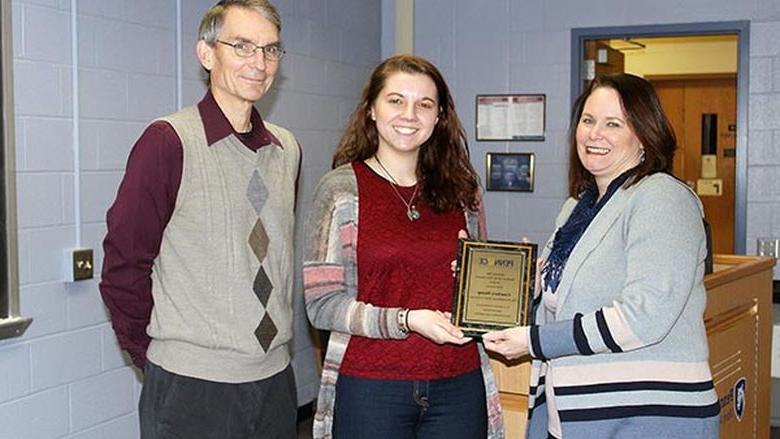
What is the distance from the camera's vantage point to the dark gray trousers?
84.0 inches

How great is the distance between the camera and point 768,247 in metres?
5.31

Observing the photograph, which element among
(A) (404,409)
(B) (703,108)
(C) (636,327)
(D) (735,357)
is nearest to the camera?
(C) (636,327)

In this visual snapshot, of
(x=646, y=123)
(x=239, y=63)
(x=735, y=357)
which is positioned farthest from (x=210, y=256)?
(x=735, y=357)

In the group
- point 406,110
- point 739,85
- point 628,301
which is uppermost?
point 739,85

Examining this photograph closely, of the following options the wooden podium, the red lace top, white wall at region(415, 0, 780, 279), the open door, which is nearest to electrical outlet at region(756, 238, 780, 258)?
white wall at region(415, 0, 780, 279)

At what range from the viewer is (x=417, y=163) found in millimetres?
2467

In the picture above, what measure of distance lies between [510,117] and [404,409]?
3.83 meters

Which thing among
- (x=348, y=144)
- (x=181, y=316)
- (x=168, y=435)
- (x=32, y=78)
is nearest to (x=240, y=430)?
(x=168, y=435)

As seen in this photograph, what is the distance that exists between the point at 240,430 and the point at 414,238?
628 millimetres

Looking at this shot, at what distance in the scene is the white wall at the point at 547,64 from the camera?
5.32m

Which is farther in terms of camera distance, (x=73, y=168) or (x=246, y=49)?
(x=73, y=168)

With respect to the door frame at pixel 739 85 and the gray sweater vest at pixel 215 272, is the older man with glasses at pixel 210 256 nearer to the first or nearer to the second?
the gray sweater vest at pixel 215 272

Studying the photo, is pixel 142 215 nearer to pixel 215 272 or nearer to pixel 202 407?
pixel 215 272

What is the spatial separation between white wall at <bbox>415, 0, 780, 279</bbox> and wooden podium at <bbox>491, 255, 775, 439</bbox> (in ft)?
6.18
